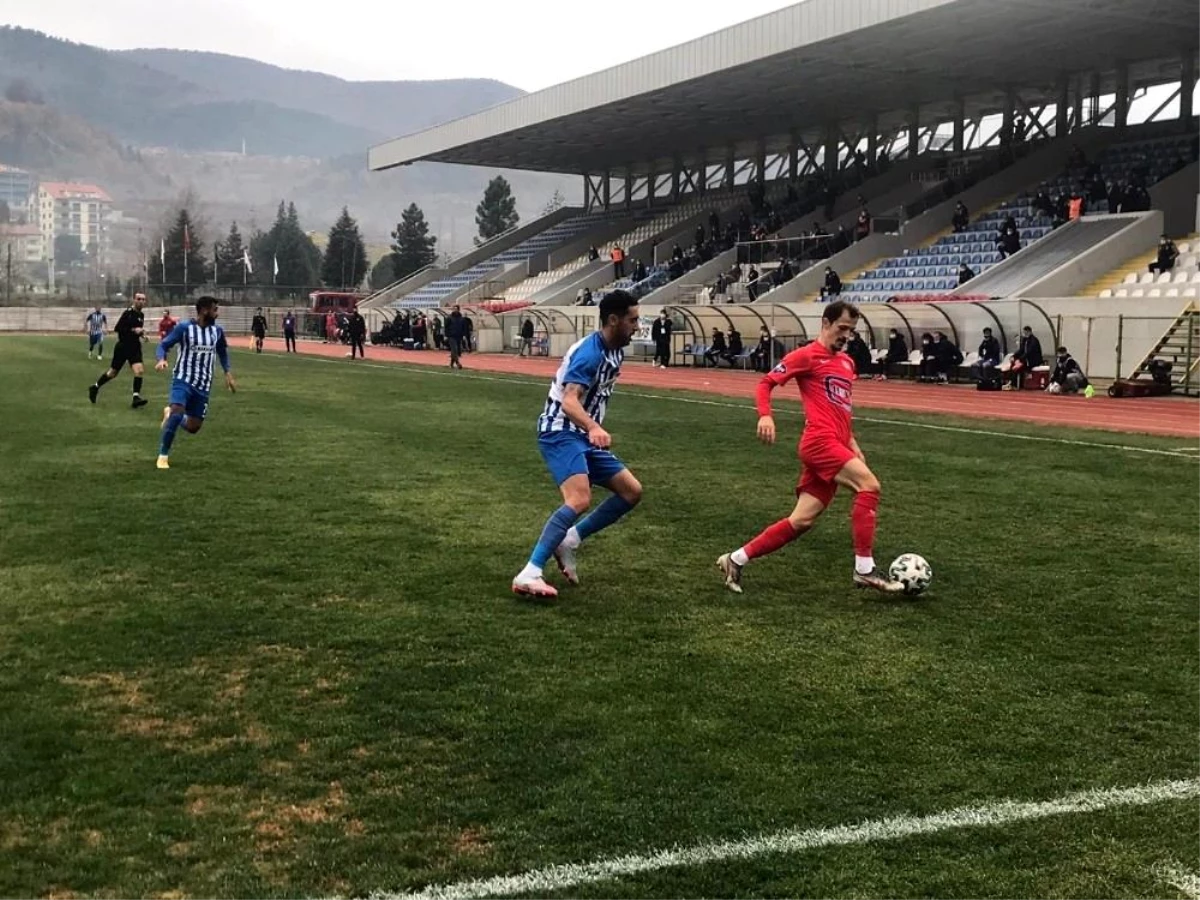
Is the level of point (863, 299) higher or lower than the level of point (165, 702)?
higher

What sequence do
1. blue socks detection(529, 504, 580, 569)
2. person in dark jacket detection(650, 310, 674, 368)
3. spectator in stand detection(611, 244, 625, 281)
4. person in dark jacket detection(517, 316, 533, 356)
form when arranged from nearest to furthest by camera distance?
1. blue socks detection(529, 504, 580, 569)
2. person in dark jacket detection(650, 310, 674, 368)
3. person in dark jacket detection(517, 316, 533, 356)
4. spectator in stand detection(611, 244, 625, 281)

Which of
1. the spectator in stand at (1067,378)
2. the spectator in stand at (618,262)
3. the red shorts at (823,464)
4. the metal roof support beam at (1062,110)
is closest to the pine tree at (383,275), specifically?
the spectator in stand at (618,262)

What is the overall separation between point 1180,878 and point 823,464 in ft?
12.4

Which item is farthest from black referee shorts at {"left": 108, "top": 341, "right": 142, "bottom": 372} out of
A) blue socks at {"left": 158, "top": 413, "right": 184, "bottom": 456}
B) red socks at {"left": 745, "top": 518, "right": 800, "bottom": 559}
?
red socks at {"left": 745, "top": 518, "right": 800, "bottom": 559}

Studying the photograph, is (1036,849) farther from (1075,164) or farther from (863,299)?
(1075,164)

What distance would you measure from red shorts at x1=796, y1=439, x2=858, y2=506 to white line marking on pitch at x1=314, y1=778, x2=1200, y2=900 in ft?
10.2

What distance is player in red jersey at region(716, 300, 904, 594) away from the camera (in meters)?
6.98

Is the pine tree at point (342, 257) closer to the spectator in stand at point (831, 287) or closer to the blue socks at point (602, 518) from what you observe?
the spectator in stand at point (831, 287)

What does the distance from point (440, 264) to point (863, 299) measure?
143 feet

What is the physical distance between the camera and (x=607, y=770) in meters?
4.23

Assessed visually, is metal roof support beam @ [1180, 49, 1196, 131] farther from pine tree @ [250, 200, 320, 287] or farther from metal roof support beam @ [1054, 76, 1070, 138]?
pine tree @ [250, 200, 320, 287]

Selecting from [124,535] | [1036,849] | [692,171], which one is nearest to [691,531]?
[124,535]

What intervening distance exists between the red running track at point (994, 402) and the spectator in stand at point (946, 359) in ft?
2.67

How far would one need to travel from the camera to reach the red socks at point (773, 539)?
7066mm
